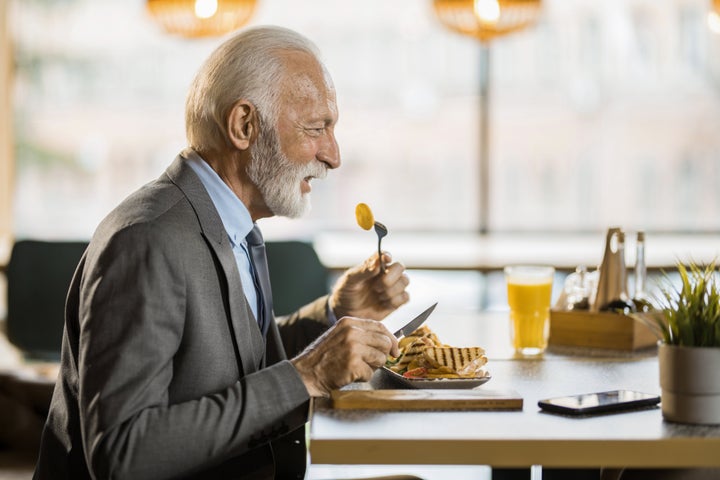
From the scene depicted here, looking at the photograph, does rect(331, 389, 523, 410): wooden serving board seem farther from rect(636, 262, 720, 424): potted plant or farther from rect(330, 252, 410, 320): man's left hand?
rect(330, 252, 410, 320): man's left hand

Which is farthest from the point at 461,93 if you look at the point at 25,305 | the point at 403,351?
the point at 403,351

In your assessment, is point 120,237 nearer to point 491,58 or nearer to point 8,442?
point 8,442

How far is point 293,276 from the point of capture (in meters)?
3.36

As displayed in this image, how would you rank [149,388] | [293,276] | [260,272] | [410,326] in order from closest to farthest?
[149,388]
[410,326]
[260,272]
[293,276]

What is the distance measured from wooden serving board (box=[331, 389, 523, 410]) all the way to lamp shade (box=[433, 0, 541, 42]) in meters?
2.96

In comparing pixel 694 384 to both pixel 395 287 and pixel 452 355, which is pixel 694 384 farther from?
pixel 395 287

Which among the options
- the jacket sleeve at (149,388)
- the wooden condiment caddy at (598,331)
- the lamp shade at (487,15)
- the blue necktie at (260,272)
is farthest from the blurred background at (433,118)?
the jacket sleeve at (149,388)

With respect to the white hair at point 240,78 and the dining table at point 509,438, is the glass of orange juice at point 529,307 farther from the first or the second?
the white hair at point 240,78

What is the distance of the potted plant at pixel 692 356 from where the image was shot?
1396 mm

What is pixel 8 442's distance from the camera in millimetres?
2572

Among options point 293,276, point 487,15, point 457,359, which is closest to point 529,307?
point 457,359

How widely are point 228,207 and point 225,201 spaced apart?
0.01m

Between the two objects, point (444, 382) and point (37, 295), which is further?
point (37, 295)

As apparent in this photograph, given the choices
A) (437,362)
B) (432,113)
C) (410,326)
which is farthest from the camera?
(432,113)
